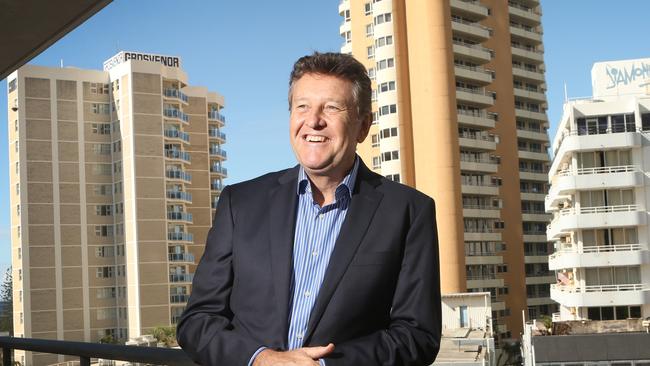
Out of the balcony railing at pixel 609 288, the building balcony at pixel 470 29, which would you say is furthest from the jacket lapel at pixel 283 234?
the building balcony at pixel 470 29

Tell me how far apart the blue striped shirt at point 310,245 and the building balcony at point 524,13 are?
53.3 metres

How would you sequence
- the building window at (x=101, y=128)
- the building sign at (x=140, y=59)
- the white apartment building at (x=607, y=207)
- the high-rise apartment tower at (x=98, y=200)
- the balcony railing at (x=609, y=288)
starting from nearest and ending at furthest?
the white apartment building at (x=607, y=207) → the balcony railing at (x=609, y=288) → the high-rise apartment tower at (x=98, y=200) → the building window at (x=101, y=128) → the building sign at (x=140, y=59)

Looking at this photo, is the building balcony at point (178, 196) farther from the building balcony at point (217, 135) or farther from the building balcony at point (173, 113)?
the building balcony at point (217, 135)

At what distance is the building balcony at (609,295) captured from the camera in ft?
102

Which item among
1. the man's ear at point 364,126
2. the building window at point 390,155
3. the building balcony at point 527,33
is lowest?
the man's ear at point 364,126

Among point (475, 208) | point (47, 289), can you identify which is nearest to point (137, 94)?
point (47, 289)

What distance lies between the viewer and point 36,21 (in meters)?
3.79

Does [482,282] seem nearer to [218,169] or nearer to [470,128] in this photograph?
[470,128]

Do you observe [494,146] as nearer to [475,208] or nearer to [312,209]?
[475,208]

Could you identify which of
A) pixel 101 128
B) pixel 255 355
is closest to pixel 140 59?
pixel 101 128

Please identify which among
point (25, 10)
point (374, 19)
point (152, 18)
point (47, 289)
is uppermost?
point (152, 18)

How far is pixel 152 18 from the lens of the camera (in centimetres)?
13200

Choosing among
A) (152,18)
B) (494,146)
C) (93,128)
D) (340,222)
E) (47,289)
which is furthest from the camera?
(152,18)

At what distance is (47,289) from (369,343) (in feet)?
170
